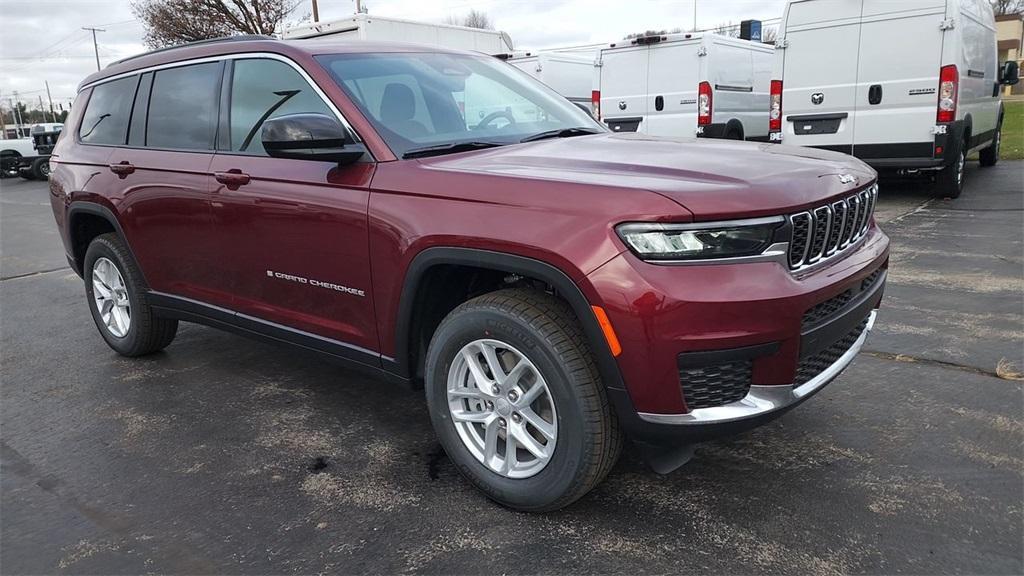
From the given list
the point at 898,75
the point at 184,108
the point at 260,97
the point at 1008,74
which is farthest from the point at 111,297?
the point at 1008,74

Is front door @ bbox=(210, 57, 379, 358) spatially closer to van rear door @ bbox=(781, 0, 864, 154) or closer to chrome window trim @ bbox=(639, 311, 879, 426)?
chrome window trim @ bbox=(639, 311, 879, 426)

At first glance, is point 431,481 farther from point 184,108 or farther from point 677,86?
point 677,86

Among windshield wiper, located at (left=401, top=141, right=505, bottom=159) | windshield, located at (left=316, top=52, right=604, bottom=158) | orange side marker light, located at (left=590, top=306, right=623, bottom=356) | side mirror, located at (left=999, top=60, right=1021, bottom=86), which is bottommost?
orange side marker light, located at (left=590, top=306, right=623, bottom=356)

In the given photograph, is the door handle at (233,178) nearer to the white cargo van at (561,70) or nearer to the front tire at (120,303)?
the front tire at (120,303)

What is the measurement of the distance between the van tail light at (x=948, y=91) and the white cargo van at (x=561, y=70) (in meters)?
6.48

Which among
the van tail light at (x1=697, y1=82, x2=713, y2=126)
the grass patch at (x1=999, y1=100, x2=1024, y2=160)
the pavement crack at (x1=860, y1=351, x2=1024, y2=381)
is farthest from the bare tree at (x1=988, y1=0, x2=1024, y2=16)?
the pavement crack at (x1=860, y1=351, x2=1024, y2=381)

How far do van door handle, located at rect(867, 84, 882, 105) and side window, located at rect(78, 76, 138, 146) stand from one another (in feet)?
27.8

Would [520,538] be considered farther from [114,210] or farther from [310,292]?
[114,210]

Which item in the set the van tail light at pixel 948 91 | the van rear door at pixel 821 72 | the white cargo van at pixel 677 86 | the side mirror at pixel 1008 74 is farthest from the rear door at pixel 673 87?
the side mirror at pixel 1008 74

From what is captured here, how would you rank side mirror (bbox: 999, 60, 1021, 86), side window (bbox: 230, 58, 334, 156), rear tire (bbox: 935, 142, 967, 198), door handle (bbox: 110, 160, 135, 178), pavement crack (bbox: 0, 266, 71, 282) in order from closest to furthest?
side window (bbox: 230, 58, 334, 156)
door handle (bbox: 110, 160, 135, 178)
pavement crack (bbox: 0, 266, 71, 282)
rear tire (bbox: 935, 142, 967, 198)
side mirror (bbox: 999, 60, 1021, 86)

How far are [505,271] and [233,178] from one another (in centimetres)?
167

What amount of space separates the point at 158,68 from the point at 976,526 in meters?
4.55

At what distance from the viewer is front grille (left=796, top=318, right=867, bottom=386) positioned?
2.58 meters

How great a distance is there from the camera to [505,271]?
267cm
